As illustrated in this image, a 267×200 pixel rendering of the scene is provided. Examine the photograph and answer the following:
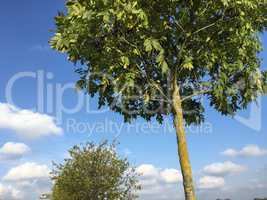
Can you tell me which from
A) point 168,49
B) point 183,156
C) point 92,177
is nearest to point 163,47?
point 168,49

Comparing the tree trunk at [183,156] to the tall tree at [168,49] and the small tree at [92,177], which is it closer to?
the tall tree at [168,49]

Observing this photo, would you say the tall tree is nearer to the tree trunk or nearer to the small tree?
the tree trunk

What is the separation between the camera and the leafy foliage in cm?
2186

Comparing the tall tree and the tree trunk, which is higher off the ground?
the tall tree

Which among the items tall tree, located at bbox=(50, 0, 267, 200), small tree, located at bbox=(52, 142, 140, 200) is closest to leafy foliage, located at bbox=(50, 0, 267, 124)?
tall tree, located at bbox=(50, 0, 267, 200)

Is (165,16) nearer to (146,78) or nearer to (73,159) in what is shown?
(146,78)

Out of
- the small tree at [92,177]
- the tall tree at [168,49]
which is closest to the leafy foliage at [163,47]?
the tall tree at [168,49]

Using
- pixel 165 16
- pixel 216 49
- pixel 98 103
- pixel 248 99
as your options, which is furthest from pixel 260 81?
pixel 98 103

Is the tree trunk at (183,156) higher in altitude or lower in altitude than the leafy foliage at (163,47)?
lower

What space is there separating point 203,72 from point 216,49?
2.15m

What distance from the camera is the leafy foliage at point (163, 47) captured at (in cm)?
2186

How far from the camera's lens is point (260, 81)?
2456 cm

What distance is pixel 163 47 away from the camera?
2392 cm

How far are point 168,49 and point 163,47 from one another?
1.07 ft
